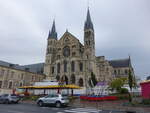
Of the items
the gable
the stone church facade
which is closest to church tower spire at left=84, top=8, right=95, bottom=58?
the stone church facade

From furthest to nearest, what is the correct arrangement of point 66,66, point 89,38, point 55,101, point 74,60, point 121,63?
1. point 121,63
2. point 89,38
3. point 66,66
4. point 74,60
5. point 55,101

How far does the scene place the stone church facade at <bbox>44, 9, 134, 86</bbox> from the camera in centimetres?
4688

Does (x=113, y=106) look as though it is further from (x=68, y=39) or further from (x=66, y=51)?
(x=68, y=39)

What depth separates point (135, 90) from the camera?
29172 millimetres

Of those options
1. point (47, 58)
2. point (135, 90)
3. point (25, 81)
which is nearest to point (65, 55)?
point (47, 58)

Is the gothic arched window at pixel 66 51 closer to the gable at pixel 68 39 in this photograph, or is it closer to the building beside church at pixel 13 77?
the gable at pixel 68 39

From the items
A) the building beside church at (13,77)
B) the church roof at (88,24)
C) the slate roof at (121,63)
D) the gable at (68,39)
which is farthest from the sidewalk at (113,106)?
the slate roof at (121,63)

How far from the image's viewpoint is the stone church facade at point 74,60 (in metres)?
46.9

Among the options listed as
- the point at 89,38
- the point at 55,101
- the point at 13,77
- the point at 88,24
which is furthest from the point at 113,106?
the point at 88,24

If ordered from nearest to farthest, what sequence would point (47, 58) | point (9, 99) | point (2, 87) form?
point (9, 99) → point (2, 87) → point (47, 58)

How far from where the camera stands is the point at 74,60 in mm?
48562

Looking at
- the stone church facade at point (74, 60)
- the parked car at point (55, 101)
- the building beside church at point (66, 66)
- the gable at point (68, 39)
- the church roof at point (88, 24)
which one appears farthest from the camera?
the church roof at point (88, 24)

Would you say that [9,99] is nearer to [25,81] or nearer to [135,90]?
[135,90]

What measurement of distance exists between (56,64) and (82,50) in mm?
10738
